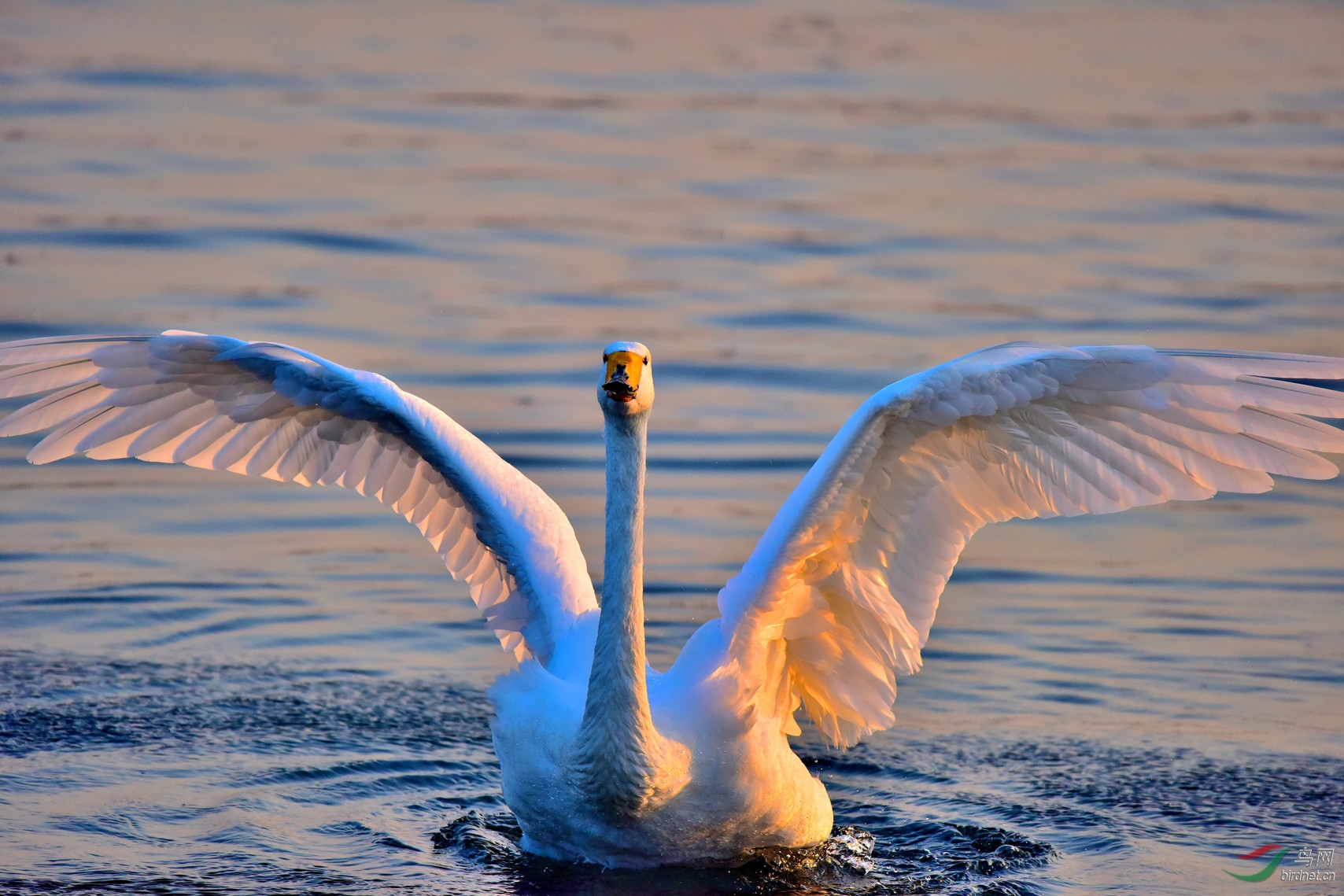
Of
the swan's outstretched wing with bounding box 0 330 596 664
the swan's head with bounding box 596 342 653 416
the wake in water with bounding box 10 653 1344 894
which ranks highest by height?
the swan's head with bounding box 596 342 653 416

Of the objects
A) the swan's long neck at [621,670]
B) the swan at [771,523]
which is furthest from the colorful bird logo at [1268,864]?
the swan's long neck at [621,670]

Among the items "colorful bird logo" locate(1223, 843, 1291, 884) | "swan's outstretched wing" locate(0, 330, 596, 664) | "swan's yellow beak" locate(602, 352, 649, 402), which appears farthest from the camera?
"swan's outstretched wing" locate(0, 330, 596, 664)

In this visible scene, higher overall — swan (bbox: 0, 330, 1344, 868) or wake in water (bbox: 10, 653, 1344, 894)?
swan (bbox: 0, 330, 1344, 868)

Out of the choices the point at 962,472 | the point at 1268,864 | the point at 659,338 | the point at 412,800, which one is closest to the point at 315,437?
the point at 412,800

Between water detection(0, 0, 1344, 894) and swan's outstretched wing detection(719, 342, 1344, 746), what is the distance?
85 cm

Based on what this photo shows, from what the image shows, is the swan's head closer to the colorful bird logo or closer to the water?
the water

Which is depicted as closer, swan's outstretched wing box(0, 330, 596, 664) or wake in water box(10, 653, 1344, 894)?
wake in water box(10, 653, 1344, 894)

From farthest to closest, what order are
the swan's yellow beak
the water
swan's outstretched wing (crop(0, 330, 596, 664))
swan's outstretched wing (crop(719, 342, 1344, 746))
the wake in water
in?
the water, swan's outstretched wing (crop(0, 330, 596, 664)), the wake in water, swan's outstretched wing (crop(719, 342, 1344, 746)), the swan's yellow beak

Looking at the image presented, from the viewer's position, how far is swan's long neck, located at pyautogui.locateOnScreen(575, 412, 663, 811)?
22.7 ft

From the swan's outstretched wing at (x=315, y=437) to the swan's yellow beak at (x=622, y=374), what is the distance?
1412 mm

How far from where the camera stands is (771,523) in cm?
757

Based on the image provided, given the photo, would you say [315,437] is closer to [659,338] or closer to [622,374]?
[622,374]

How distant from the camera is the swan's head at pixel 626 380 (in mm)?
6621

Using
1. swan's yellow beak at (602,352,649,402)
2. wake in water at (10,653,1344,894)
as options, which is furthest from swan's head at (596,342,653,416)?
wake in water at (10,653,1344,894)
